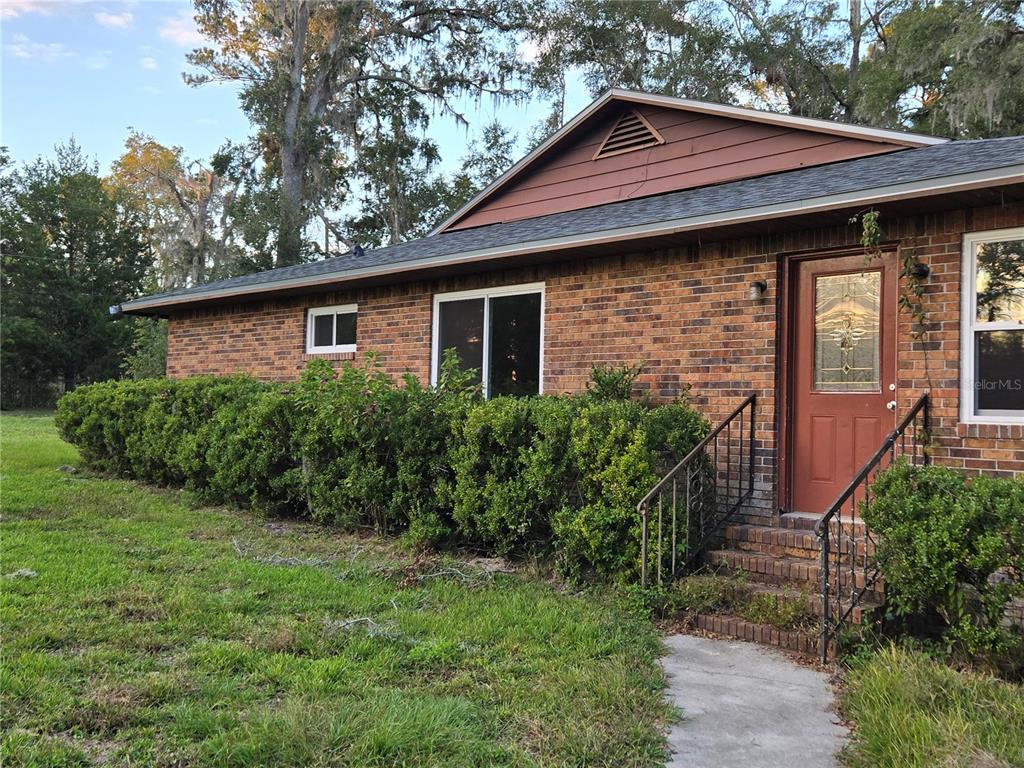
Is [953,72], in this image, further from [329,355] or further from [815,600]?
[815,600]

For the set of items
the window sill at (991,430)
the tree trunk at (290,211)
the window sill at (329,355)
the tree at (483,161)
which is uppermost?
the tree at (483,161)

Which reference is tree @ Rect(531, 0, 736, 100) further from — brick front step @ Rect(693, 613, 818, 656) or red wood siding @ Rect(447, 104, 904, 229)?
brick front step @ Rect(693, 613, 818, 656)

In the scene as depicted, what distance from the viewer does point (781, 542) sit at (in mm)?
5469

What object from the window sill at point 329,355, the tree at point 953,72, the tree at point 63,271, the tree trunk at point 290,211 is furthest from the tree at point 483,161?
the window sill at point 329,355

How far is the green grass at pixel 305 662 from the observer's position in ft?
9.56

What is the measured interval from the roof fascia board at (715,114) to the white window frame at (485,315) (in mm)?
2897

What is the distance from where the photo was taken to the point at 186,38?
25938 mm

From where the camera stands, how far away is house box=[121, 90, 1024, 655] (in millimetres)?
5211

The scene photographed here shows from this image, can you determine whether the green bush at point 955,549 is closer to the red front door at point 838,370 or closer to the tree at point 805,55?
the red front door at point 838,370

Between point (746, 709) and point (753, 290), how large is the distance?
364cm

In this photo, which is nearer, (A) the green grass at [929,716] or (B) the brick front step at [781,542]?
(A) the green grass at [929,716]

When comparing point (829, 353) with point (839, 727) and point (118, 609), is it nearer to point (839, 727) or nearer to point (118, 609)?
point (839, 727)

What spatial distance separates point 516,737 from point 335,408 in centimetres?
460

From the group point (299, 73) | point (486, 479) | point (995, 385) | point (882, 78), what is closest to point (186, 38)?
point (299, 73)
